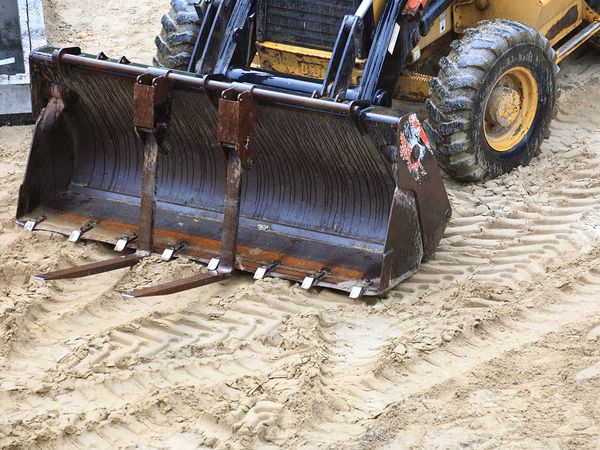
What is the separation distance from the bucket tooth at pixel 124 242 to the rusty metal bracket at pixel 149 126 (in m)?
0.11

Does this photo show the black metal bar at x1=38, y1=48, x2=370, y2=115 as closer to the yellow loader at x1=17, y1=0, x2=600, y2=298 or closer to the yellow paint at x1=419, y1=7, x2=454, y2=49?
the yellow loader at x1=17, y1=0, x2=600, y2=298

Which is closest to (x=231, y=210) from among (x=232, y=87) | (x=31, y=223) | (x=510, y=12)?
(x=232, y=87)

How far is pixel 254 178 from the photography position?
5699 millimetres

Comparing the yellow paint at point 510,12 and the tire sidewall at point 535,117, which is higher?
the yellow paint at point 510,12

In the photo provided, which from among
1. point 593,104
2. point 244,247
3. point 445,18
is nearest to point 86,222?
point 244,247

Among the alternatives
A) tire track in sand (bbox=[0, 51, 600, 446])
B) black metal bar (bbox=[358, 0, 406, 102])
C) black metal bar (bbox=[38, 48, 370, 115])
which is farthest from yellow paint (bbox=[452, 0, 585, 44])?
black metal bar (bbox=[38, 48, 370, 115])

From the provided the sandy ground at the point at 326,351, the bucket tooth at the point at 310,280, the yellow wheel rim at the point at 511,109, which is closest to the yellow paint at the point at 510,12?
the yellow wheel rim at the point at 511,109

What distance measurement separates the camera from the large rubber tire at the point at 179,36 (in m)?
6.53

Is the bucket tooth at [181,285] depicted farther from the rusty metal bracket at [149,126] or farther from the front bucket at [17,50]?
the front bucket at [17,50]

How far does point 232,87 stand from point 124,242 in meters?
1.00

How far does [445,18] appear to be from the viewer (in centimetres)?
667

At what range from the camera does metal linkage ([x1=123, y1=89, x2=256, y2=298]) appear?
5.11 metres

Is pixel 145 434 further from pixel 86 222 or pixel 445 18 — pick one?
pixel 445 18

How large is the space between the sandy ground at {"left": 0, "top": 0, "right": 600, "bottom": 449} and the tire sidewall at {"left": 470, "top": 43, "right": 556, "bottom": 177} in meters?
0.34
